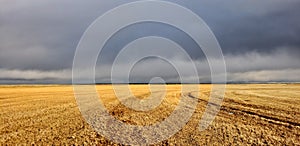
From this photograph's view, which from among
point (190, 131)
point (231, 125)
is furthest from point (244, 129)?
point (190, 131)

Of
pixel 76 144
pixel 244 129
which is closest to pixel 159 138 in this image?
pixel 76 144

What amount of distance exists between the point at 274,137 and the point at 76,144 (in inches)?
356

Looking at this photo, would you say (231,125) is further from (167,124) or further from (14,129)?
(14,129)

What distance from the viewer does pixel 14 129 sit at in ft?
57.5

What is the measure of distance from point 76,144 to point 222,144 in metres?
6.08

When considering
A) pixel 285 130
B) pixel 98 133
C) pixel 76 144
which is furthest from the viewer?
pixel 285 130

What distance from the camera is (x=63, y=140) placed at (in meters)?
14.4

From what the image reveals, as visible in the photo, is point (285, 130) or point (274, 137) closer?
point (274, 137)

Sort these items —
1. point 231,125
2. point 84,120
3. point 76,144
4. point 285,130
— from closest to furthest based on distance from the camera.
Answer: point 76,144 → point 285,130 → point 231,125 → point 84,120

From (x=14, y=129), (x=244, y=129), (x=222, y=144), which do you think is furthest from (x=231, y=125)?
(x=14, y=129)

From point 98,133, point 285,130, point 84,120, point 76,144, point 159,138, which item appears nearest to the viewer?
point 76,144

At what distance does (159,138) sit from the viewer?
15031mm

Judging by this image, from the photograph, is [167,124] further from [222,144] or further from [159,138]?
[222,144]

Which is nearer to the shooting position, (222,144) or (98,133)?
(222,144)
